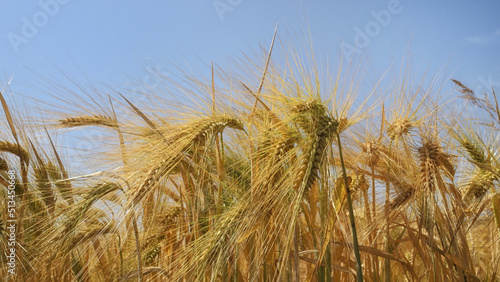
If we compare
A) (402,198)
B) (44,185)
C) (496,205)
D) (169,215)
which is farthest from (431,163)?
(44,185)

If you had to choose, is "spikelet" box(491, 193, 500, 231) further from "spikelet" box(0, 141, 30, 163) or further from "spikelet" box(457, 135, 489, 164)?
"spikelet" box(0, 141, 30, 163)

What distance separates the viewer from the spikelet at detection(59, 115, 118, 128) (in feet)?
7.20

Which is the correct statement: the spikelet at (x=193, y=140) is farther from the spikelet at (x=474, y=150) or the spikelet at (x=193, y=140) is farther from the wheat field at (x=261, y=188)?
the spikelet at (x=474, y=150)

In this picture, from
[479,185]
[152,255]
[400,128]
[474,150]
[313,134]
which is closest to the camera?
[313,134]

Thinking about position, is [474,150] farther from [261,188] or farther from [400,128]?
[261,188]

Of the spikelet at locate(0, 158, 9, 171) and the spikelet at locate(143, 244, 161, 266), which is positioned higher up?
the spikelet at locate(0, 158, 9, 171)

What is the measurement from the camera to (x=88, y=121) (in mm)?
2252

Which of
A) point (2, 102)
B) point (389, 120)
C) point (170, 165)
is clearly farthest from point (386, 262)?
point (2, 102)

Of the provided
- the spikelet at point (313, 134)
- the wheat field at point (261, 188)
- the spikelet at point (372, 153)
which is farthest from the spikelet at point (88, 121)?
the spikelet at point (372, 153)

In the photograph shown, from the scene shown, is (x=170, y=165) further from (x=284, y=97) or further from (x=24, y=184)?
(x=24, y=184)

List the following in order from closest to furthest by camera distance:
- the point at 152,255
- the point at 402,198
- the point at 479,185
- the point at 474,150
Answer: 1. the point at 402,198
2. the point at 479,185
3. the point at 474,150
4. the point at 152,255

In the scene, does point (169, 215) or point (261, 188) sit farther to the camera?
point (169, 215)

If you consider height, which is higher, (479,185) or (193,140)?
(193,140)

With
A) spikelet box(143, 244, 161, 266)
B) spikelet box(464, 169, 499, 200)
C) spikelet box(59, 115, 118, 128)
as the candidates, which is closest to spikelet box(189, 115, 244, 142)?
spikelet box(59, 115, 118, 128)
